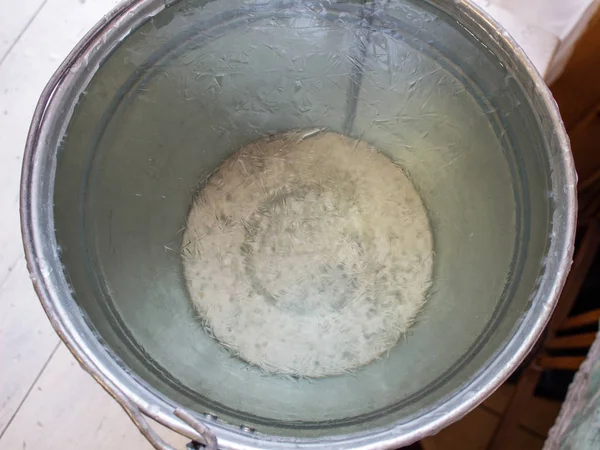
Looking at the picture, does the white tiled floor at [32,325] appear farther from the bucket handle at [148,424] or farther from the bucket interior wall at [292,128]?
the bucket handle at [148,424]

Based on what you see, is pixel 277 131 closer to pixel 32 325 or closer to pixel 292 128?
pixel 292 128

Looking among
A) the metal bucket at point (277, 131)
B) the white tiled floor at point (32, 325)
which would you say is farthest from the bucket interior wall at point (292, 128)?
the white tiled floor at point (32, 325)

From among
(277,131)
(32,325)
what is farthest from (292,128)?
(32,325)

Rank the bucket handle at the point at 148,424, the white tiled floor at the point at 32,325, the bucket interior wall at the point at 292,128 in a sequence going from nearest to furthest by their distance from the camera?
the bucket handle at the point at 148,424 < the bucket interior wall at the point at 292,128 < the white tiled floor at the point at 32,325

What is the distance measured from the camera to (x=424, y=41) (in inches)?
27.0

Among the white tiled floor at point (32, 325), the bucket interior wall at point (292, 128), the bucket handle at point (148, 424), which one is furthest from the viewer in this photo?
the white tiled floor at point (32, 325)

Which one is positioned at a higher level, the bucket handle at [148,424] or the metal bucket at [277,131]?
the metal bucket at [277,131]

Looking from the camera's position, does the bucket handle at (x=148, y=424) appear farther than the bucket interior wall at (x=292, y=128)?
No

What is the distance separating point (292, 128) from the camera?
860 mm

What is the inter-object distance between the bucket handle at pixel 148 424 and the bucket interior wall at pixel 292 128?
0.23 ft

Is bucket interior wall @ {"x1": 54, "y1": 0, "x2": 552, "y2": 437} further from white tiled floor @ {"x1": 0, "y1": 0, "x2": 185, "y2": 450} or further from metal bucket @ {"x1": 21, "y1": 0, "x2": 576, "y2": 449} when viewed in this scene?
white tiled floor @ {"x1": 0, "y1": 0, "x2": 185, "y2": 450}

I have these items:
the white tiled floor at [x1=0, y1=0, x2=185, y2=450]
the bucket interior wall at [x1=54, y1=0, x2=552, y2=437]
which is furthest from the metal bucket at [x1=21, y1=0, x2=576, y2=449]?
the white tiled floor at [x1=0, y1=0, x2=185, y2=450]

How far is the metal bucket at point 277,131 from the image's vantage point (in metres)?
0.51

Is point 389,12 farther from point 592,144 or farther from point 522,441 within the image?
point 522,441
